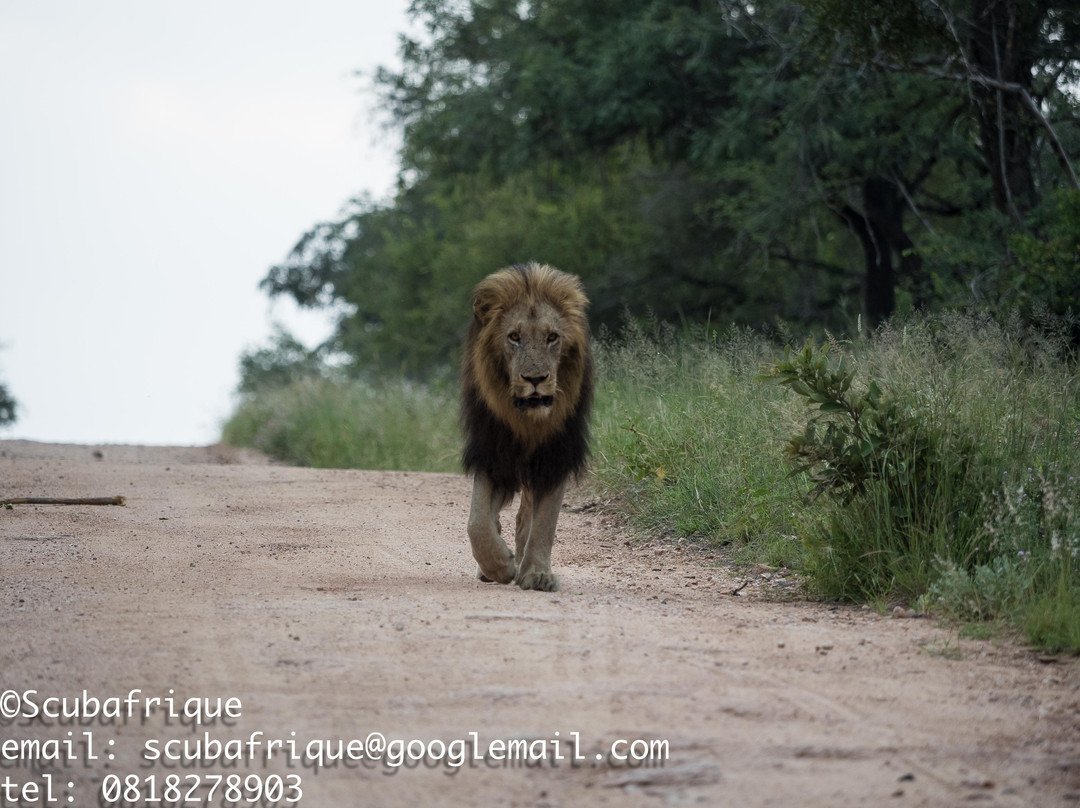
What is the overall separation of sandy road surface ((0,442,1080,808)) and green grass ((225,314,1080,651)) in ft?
1.15

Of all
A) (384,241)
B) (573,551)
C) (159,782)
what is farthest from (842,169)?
(384,241)

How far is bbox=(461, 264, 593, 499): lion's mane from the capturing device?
5.80 meters

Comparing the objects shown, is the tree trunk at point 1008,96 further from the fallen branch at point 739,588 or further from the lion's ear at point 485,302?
the lion's ear at point 485,302

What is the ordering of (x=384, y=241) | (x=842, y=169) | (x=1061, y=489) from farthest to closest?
(x=384, y=241) < (x=842, y=169) < (x=1061, y=489)

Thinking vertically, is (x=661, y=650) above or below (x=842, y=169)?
below

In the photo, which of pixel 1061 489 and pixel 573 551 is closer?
pixel 1061 489

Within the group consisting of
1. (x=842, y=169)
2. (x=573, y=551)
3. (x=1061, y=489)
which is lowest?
(x=573, y=551)

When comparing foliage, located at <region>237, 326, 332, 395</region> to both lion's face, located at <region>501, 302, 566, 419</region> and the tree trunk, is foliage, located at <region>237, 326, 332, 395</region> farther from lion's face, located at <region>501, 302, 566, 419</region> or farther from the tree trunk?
lion's face, located at <region>501, 302, 566, 419</region>

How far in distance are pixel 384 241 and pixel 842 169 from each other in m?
22.7

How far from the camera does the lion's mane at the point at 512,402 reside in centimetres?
580

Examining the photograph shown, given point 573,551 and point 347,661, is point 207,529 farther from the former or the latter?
point 347,661

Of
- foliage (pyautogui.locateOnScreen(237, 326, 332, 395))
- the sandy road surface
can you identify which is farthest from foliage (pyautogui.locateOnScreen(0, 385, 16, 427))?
the sandy road surface

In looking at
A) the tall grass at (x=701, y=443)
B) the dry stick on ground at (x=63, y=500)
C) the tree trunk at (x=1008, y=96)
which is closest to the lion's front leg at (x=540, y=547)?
the tall grass at (x=701, y=443)

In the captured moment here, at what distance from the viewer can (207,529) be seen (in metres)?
7.86
